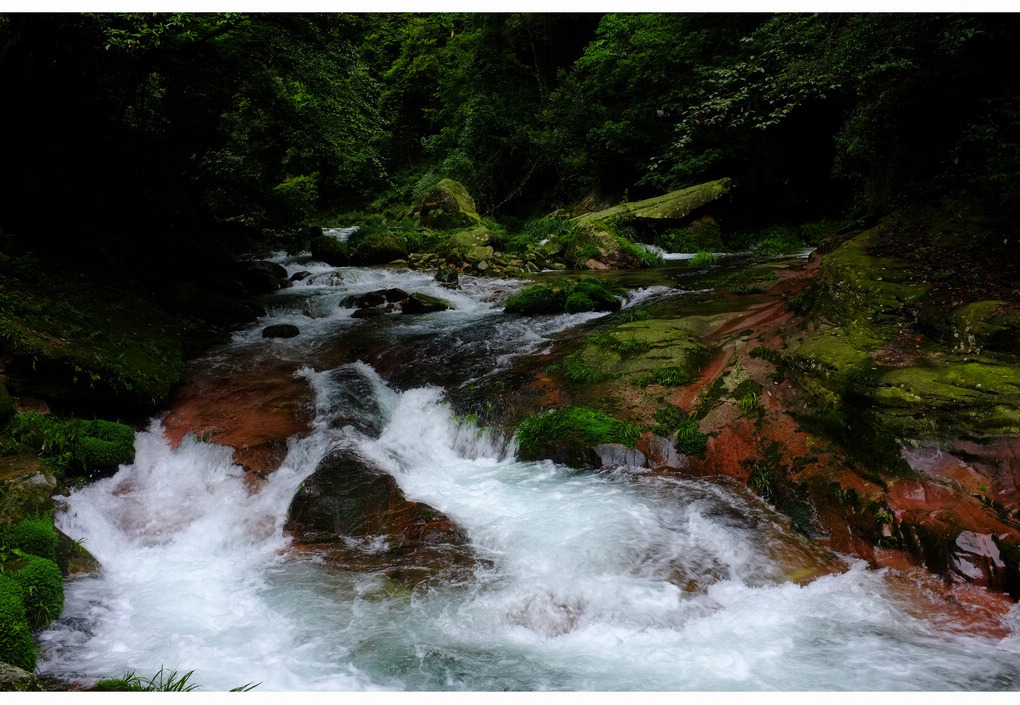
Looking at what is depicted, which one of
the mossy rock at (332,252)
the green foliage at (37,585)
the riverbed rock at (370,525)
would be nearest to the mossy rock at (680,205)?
the mossy rock at (332,252)

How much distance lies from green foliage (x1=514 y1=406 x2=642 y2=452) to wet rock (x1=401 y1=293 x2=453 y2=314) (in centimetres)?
598

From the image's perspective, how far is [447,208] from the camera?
23438 millimetres

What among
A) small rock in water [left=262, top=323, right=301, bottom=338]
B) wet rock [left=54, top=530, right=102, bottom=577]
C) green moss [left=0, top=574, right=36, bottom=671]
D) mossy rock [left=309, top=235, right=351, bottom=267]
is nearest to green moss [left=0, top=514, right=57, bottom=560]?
wet rock [left=54, top=530, right=102, bottom=577]

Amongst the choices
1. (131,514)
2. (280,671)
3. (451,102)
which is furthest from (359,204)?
(280,671)

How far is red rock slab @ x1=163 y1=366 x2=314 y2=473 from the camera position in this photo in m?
6.80

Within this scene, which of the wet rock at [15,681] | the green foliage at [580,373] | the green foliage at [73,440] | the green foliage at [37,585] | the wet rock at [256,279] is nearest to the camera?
the wet rock at [15,681]

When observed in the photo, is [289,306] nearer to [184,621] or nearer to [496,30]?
[184,621]

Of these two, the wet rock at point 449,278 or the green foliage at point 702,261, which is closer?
the wet rock at point 449,278

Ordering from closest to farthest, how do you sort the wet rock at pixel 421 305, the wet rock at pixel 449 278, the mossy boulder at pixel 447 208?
the wet rock at pixel 421 305 → the wet rock at pixel 449 278 → the mossy boulder at pixel 447 208

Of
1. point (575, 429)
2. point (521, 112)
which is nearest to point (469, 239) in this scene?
point (521, 112)

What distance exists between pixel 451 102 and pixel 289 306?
73.3ft

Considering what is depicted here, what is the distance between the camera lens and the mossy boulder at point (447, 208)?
23.1m

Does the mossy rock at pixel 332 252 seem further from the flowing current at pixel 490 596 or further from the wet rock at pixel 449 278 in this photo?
the flowing current at pixel 490 596

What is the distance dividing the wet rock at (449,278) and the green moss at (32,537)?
35.0ft
